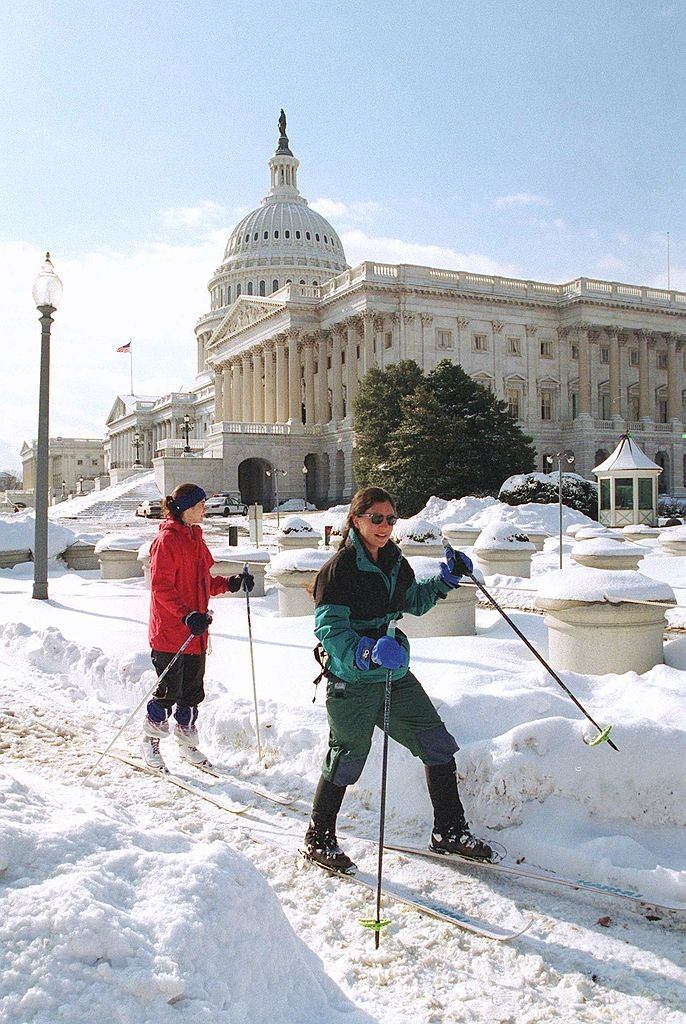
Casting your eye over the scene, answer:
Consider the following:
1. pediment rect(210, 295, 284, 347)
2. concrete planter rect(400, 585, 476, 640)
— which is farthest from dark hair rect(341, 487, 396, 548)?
pediment rect(210, 295, 284, 347)

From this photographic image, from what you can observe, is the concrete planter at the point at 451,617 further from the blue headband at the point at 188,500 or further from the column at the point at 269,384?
the column at the point at 269,384

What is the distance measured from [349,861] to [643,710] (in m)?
2.47

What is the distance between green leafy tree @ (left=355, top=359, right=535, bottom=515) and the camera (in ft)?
144

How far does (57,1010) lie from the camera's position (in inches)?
95.4

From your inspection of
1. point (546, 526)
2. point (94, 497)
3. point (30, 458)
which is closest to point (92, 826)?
point (546, 526)

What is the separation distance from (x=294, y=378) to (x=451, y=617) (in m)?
65.1

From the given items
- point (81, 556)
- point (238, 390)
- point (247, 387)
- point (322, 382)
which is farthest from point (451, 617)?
point (238, 390)

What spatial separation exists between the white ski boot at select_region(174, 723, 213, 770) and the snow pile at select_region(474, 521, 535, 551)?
440 inches

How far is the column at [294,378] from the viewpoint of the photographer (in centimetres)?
7450

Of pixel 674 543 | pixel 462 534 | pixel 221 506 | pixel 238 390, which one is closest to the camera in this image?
pixel 674 543

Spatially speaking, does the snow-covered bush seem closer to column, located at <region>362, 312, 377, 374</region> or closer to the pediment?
column, located at <region>362, 312, 377, 374</region>

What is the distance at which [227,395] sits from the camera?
90.5m

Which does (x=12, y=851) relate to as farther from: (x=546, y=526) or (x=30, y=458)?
(x=30, y=458)

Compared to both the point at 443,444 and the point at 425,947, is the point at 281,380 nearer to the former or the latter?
the point at 443,444
